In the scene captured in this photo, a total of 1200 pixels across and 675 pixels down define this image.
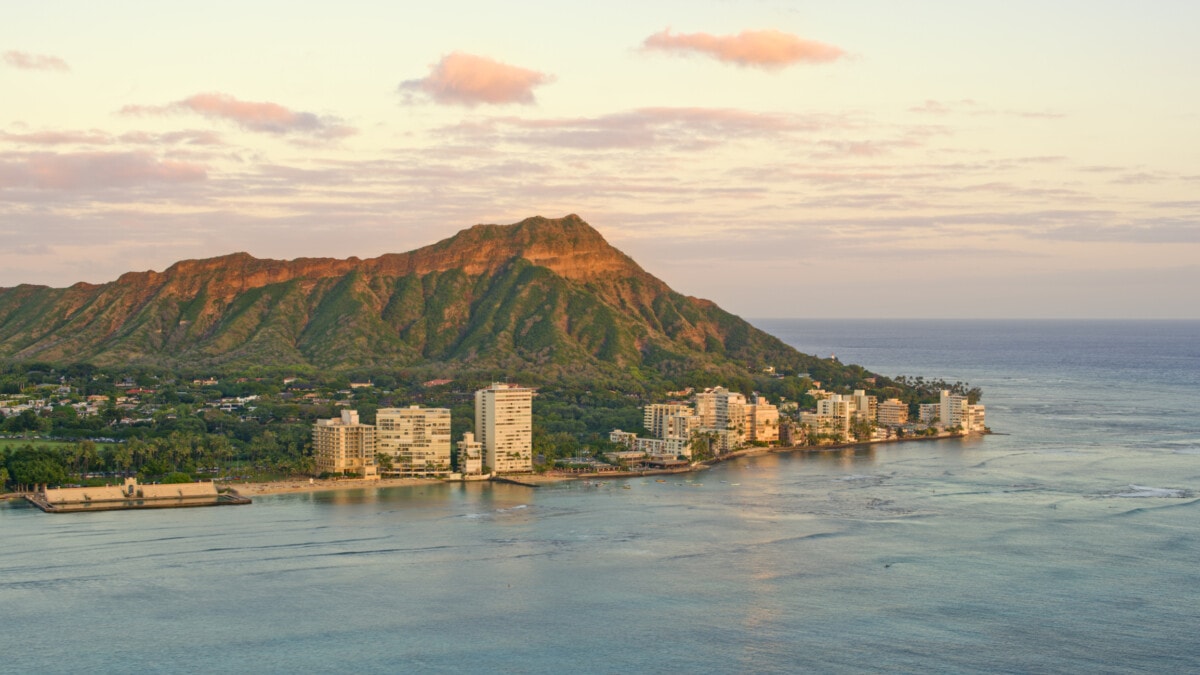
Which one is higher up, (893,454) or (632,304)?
(632,304)

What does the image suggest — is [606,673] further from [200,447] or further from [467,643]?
[200,447]

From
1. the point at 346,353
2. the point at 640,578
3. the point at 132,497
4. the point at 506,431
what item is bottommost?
the point at 640,578

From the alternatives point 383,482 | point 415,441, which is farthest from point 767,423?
point 383,482

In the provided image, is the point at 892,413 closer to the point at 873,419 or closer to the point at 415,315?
the point at 873,419

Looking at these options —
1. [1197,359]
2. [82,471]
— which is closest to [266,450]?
[82,471]

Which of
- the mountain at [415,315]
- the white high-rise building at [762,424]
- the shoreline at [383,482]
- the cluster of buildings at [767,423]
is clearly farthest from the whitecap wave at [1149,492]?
the mountain at [415,315]
